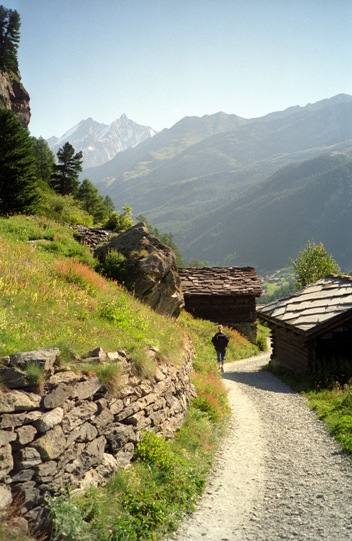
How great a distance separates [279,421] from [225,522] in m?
5.97

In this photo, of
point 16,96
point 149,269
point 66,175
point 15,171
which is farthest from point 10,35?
point 149,269

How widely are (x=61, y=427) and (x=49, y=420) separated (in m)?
0.31

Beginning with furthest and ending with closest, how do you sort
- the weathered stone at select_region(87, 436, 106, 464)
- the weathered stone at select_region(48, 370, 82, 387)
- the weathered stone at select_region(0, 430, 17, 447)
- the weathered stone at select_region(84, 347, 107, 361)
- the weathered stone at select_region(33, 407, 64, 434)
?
the weathered stone at select_region(84, 347, 107, 361)
the weathered stone at select_region(87, 436, 106, 464)
the weathered stone at select_region(48, 370, 82, 387)
the weathered stone at select_region(33, 407, 64, 434)
the weathered stone at select_region(0, 430, 17, 447)

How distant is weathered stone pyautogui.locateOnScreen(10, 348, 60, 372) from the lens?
6.27 metres

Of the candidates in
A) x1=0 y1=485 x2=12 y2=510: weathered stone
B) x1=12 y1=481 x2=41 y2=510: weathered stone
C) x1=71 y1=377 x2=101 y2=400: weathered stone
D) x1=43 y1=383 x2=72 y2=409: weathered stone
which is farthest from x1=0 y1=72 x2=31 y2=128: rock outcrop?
x1=0 y1=485 x2=12 y2=510: weathered stone

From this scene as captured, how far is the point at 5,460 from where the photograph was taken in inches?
207

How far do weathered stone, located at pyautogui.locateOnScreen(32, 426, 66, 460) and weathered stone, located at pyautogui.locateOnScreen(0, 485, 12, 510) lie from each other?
2.06 ft

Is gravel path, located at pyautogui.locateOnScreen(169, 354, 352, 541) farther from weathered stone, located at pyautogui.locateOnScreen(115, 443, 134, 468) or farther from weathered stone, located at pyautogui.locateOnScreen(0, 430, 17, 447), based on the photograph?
weathered stone, located at pyautogui.locateOnScreen(0, 430, 17, 447)

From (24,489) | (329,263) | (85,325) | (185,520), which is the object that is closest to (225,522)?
(185,520)

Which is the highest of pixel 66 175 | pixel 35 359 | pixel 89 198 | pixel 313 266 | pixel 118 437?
pixel 66 175

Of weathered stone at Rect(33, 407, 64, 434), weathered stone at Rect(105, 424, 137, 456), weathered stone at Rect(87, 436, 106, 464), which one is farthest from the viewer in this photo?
weathered stone at Rect(105, 424, 137, 456)

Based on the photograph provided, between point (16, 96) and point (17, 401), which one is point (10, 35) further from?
point (17, 401)

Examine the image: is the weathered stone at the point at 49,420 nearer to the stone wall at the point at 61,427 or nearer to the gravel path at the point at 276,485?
the stone wall at the point at 61,427

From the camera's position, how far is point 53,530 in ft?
18.1
